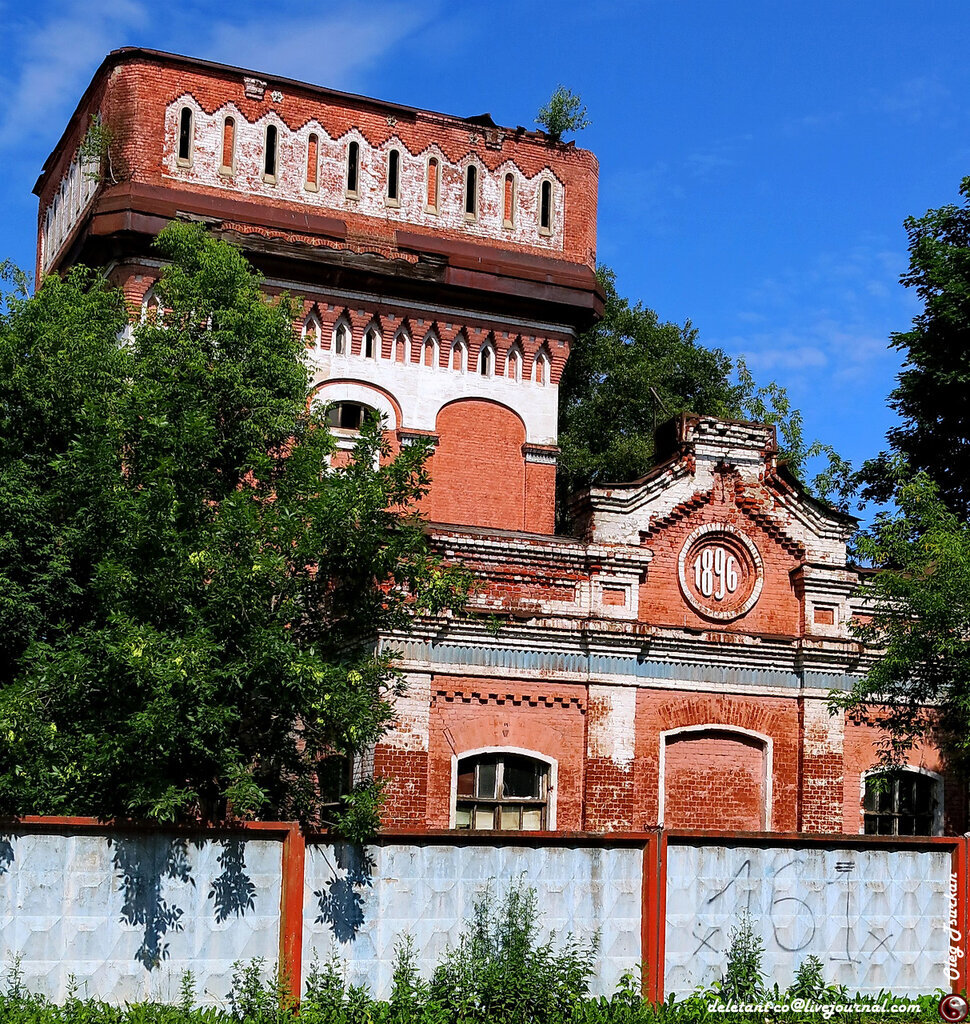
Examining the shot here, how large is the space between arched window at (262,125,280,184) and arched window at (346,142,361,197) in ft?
4.45

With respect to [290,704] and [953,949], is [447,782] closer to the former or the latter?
[290,704]

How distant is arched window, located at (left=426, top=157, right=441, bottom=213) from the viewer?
86.6ft

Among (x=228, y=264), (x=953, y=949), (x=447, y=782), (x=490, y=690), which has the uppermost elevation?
(x=228, y=264)

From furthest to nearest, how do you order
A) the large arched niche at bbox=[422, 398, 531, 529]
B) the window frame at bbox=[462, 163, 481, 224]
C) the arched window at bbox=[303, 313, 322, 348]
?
the window frame at bbox=[462, 163, 481, 224], the large arched niche at bbox=[422, 398, 531, 529], the arched window at bbox=[303, 313, 322, 348]

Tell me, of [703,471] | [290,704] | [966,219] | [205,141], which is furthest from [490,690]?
[966,219]

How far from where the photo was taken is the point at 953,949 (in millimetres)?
12586

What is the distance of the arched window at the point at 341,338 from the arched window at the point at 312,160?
108 inches

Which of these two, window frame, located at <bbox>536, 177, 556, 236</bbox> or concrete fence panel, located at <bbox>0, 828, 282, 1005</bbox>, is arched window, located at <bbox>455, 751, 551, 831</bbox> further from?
window frame, located at <bbox>536, 177, 556, 236</bbox>

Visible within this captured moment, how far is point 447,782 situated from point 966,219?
742 inches

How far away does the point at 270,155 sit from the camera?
25406mm

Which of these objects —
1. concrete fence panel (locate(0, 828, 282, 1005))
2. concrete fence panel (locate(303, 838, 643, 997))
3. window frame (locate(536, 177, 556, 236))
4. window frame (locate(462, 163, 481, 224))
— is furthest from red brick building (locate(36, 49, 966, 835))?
concrete fence panel (locate(0, 828, 282, 1005))

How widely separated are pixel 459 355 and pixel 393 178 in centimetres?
363

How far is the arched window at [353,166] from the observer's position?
85.0ft

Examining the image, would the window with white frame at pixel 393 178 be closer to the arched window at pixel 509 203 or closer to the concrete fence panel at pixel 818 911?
the arched window at pixel 509 203
